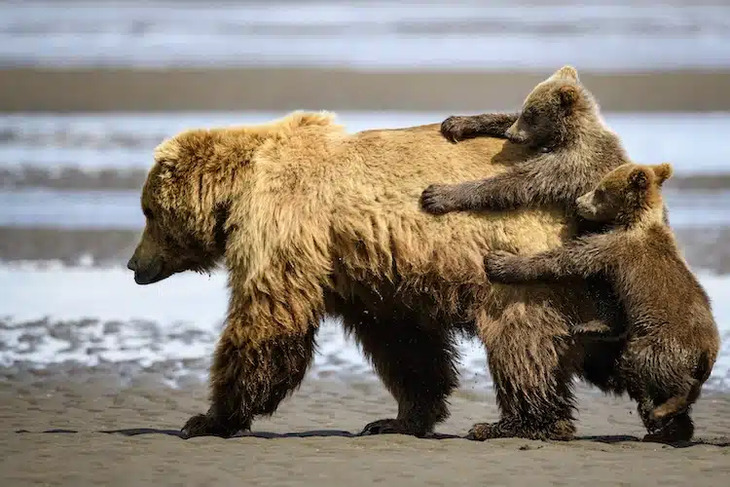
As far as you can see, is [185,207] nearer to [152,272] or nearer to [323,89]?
[152,272]

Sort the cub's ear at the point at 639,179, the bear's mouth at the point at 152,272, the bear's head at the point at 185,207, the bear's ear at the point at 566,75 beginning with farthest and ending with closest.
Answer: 1. the bear's mouth at the point at 152,272
2. the bear's head at the point at 185,207
3. the bear's ear at the point at 566,75
4. the cub's ear at the point at 639,179

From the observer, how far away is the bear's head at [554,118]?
7449mm

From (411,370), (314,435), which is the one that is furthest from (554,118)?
(314,435)

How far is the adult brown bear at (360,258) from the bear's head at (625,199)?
245 millimetres

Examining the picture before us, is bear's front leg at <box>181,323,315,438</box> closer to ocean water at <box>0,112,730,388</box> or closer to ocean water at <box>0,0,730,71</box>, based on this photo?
ocean water at <box>0,112,730,388</box>

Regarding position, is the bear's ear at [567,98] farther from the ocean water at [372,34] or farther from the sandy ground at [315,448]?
the ocean water at [372,34]

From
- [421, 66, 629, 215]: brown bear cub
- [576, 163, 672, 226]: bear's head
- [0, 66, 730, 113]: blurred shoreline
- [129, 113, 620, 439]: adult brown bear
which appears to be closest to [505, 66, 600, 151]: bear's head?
[421, 66, 629, 215]: brown bear cub

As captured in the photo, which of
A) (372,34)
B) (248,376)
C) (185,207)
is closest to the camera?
(248,376)

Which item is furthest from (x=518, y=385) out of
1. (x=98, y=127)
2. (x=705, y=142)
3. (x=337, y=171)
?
(x=98, y=127)

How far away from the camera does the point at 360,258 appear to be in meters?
7.52

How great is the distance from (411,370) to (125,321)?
387cm

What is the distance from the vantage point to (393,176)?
759cm

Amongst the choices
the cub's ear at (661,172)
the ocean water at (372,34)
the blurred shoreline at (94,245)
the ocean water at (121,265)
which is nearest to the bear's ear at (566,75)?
the cub's ear at (661,172)

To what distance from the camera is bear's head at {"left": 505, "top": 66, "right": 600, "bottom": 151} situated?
7.45 m
